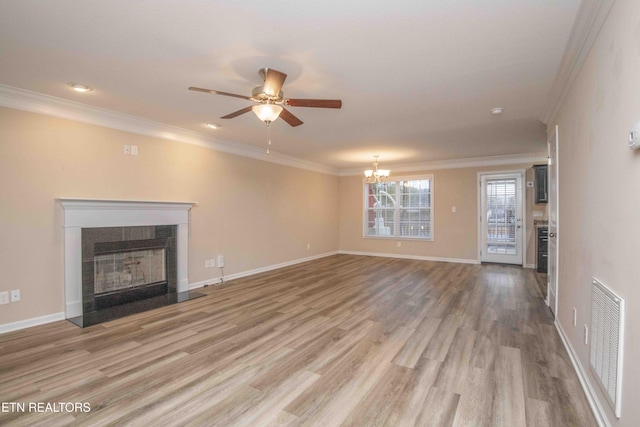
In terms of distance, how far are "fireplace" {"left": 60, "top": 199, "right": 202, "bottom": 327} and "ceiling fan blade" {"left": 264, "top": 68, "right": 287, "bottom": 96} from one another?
8.85ft

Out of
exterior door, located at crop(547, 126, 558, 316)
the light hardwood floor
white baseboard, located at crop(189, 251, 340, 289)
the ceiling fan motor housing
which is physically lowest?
the light hardwood floor

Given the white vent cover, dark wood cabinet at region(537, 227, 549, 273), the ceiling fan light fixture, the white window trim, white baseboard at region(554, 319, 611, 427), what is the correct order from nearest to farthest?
1. the white vent cover
2. white baseboard at region(554, 319, 611, 427)
3. the ceiling fan light fixture
4. dark wood cabinet at region(537, 227, 549, 273)
5. the white window trim

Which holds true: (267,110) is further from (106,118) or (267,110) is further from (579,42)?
(106,118)

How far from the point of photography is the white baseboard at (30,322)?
124 inches

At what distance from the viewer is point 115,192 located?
3.99 meters

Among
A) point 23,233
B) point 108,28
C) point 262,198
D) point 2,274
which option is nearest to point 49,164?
point 23,233

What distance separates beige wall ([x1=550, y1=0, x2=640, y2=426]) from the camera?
1407mm

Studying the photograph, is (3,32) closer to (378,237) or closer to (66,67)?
(66,67)

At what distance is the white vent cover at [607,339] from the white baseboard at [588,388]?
0.53 feet

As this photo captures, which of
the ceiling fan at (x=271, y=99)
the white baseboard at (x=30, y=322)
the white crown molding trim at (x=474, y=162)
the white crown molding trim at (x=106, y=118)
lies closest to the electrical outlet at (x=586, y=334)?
the ceiling fan at (x=271, y=99)

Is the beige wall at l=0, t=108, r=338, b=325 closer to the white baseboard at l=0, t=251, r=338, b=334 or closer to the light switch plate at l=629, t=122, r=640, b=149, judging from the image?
the white baseboard at l=0, t=251, r=338, b=334

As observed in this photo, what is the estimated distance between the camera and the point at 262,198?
20.2 ft

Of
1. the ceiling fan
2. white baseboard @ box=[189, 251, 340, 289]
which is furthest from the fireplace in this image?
the ceiling fan

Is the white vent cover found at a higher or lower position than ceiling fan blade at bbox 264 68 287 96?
lower
